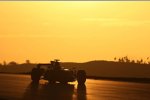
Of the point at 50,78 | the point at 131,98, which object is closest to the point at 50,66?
the point at 50,78

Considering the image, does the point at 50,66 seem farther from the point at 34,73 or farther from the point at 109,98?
the point at 109,98

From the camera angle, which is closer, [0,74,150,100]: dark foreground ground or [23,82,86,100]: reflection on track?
[23,82,86,100]: reflection on track

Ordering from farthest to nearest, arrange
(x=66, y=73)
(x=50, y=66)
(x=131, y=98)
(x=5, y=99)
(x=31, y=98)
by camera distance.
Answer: (x=50, y=66) → (x=66, y=73) → (x=131, y=98) → (x=31, y=98) → (x=5, y=99)

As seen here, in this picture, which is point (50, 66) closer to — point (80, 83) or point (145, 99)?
point (80, 83)

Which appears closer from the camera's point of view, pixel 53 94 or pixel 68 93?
pixel 53 94

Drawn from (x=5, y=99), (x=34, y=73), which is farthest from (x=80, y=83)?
(x=5, y=99)

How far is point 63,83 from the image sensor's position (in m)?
50.4

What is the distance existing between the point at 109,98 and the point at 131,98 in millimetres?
1712

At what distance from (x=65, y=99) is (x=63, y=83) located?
19559mm

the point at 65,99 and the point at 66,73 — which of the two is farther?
the point at 66,73

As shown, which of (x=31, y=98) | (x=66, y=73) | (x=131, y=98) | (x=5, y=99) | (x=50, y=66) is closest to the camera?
(x=5, y=99)

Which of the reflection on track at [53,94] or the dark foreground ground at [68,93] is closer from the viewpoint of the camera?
the reflection on track at [53,94]

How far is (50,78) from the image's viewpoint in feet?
164

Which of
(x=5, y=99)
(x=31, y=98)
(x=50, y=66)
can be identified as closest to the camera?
(x=5, y=99)
